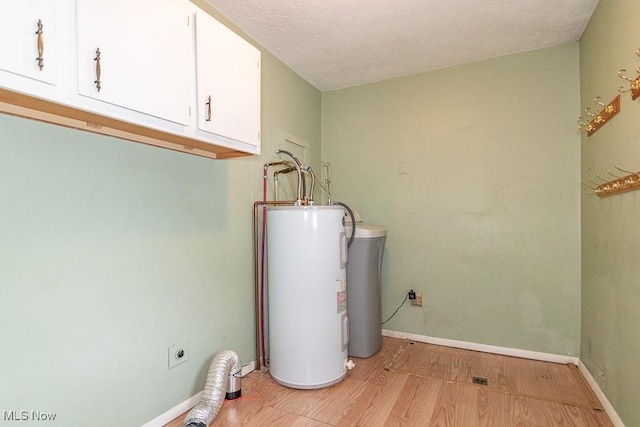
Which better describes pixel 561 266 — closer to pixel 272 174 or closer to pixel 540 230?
pixel 540 230

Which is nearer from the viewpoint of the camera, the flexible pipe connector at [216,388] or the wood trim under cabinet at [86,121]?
the wood trim under cabinet at [86,121]

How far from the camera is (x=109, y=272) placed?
1.55 m

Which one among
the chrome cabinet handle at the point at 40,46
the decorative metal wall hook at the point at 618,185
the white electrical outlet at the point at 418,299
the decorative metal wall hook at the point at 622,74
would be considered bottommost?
the white electrical outlet at the point at 418,299

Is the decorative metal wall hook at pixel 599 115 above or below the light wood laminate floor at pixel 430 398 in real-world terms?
above

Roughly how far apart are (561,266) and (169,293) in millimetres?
2760

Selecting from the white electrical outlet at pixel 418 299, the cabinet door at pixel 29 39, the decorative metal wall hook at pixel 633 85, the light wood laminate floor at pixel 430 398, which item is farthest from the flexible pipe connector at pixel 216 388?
the decorative metal wall hook at pixel 633 85

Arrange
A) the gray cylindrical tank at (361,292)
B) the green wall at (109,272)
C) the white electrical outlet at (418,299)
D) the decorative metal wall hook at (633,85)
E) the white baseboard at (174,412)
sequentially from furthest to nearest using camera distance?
the white electrical outlet at (418,299) < the gray cylindrical tank at (361,292) < the white baseboard at (174,412) < the decorative metal wall hook at (633,85) < the green wall at (109,272)

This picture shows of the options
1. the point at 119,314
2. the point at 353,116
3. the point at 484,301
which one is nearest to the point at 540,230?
the point at 484,301

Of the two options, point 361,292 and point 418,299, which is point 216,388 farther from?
point 418,299

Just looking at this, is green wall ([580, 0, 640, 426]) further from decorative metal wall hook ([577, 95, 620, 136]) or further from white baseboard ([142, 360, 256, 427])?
white baseboard ([142, 360, 256, 427])

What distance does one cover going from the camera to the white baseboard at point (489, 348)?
253 centimetres

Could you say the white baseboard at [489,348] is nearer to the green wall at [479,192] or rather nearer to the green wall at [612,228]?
the green wall at [479,192]

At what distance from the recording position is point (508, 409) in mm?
1945

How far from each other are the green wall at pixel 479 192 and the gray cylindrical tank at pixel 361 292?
0.51 metres
